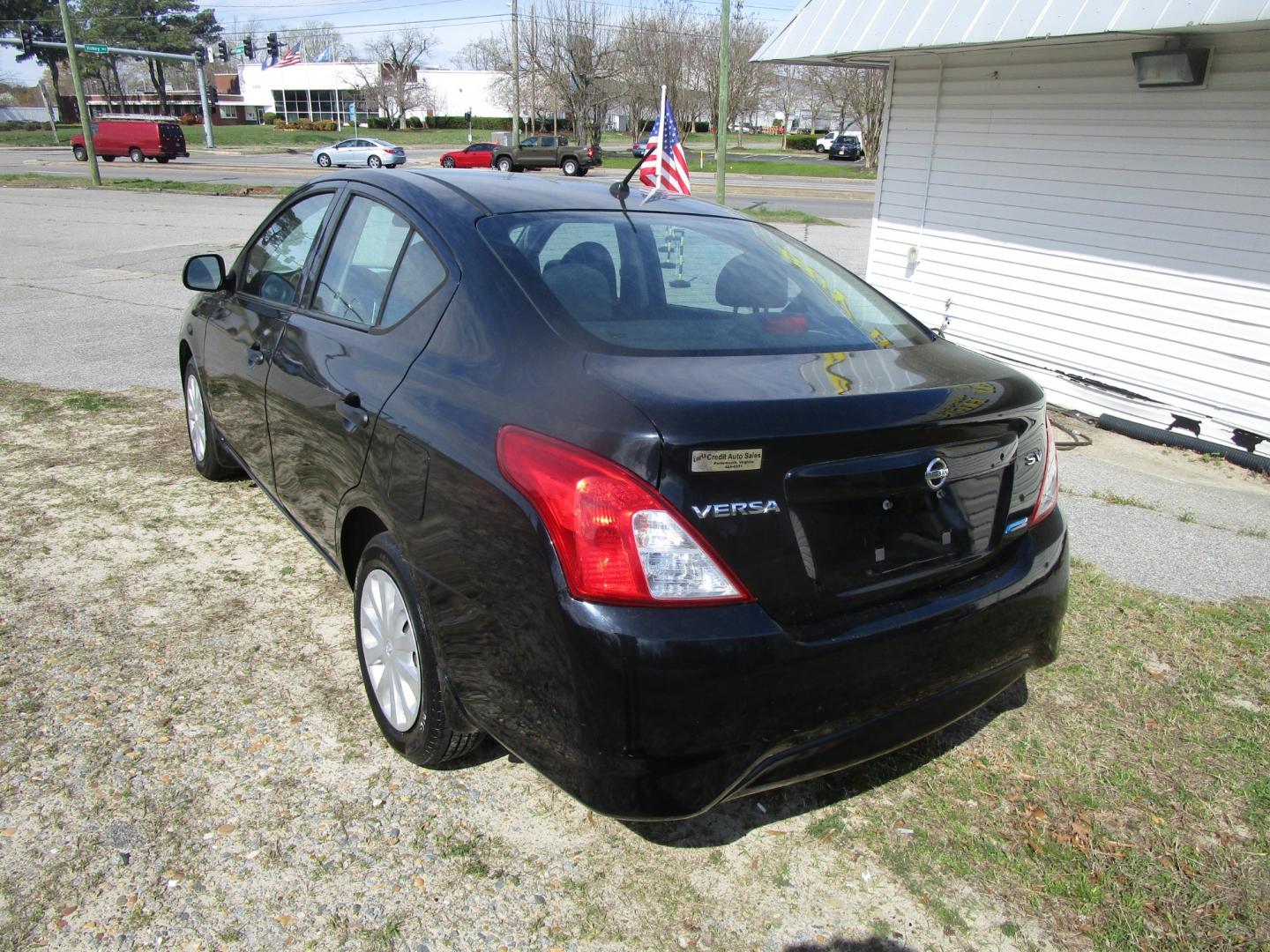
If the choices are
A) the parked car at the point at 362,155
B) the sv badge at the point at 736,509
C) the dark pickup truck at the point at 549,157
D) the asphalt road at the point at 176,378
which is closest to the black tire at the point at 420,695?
the sv badge at the point at 736,509

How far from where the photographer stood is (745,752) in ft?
6.86

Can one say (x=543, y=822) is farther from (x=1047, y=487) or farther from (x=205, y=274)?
(x=205, y=274)

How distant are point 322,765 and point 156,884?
22.3 inches

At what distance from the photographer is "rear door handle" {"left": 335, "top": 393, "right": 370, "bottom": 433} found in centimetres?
279

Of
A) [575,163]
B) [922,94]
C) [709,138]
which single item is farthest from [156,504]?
[709,138]

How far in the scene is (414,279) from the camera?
112 inches

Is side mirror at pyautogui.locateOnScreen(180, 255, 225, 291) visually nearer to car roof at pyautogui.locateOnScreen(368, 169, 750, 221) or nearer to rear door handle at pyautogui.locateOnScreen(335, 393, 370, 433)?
car roof at pyautogui.locateOnScreen(368, 169, 750, 221)

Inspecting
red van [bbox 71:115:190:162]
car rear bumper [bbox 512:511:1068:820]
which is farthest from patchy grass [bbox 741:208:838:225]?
red van [bbox 71:115:190:162]

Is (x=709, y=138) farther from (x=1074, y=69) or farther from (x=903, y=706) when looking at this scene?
(x=903, y=706)

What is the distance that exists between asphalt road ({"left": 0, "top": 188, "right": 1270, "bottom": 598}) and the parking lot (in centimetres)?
24

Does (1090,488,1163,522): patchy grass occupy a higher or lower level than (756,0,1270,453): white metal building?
lower

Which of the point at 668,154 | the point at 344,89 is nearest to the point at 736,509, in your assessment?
the point at 668,154

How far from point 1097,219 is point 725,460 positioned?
6.55 meters

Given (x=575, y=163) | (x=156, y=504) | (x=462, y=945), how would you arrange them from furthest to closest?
(x=575, y=163) → (x=156, y=504) → (x=462, y=945)
